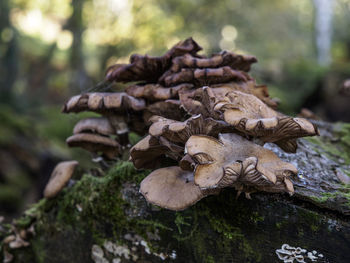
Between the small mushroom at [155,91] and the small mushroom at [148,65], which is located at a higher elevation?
the small mushroom at [148,65]

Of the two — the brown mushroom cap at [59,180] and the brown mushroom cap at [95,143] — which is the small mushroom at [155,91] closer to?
the brown mushroom cap at [95,143]

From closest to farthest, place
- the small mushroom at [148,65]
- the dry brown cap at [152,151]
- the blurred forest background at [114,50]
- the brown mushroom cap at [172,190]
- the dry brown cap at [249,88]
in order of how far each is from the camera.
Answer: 1. the brown mushroom cap at [172,190]
2. the dry brown cap at [152,151]
3. the dry brown cap at [249,88]
4. the small mushroom at [148,65]
5. the blurred forest background at [114,50]

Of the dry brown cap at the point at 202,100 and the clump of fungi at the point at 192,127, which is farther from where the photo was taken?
the dry brown cap at the point at 202,100

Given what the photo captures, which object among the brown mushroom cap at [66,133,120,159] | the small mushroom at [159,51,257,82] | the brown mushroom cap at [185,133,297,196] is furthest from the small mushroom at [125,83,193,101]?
the brown mushroom cap at [185,133,297,196]

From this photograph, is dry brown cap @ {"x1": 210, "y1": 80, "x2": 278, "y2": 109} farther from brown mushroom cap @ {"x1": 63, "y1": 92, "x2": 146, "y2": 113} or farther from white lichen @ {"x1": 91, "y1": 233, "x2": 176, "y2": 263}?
white lichen @ {"x1": 91, "y1": 233, "x2": 176, "y2": 263}

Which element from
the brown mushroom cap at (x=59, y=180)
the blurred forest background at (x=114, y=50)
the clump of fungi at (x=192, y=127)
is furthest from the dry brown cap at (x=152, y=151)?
the blurred forest background at (x=114, y=50)

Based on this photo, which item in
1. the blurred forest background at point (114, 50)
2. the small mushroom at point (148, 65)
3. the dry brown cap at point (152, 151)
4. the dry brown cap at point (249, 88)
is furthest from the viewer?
the blurred forest background at point (114, 50)

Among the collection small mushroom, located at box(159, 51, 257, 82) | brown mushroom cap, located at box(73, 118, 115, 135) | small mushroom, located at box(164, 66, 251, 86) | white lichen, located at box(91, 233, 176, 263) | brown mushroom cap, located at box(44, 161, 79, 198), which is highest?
small mushroom, located at box(159, 51, 257, 82)
